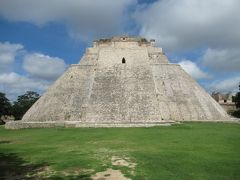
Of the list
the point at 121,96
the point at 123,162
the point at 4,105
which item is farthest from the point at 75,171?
the point at 4,105

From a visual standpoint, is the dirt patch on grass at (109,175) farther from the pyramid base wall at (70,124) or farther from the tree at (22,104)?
the tree at (22,104)

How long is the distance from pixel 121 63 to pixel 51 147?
60.2ft

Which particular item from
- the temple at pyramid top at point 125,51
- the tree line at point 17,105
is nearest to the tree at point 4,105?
the tree line at point 17,105

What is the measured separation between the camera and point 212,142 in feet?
50.4

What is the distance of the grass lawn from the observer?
982cm

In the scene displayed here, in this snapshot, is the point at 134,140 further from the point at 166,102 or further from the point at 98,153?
the point at 166,102

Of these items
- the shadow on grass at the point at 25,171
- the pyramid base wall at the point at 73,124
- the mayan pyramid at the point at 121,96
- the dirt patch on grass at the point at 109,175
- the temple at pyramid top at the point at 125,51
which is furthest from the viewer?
the temple at pyramid top at the point at 125,51

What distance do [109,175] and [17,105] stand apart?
48.9 metres

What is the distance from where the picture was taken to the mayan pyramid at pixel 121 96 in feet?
86.6

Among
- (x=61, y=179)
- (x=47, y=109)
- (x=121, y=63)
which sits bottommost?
(x=61, y=179)

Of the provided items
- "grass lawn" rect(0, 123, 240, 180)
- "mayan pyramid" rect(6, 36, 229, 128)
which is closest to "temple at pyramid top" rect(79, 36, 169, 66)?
"mayan pyramid" rect(6, 36, 229, 128)

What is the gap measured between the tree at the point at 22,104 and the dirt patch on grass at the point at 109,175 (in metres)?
45.6

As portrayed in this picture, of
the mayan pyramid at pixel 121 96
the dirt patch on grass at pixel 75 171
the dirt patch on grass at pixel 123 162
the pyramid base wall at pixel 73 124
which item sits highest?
the mayan pyramid at pixel 121 96

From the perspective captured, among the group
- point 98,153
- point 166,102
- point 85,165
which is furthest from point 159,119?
point 85,165
